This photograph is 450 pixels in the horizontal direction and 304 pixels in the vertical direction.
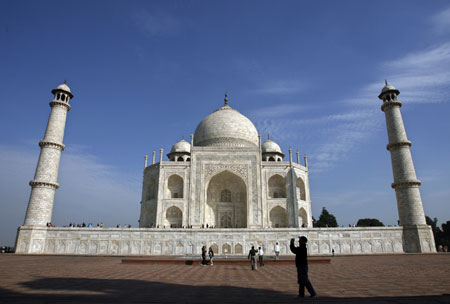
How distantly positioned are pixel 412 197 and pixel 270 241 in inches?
388

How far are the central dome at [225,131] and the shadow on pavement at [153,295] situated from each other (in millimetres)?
24237

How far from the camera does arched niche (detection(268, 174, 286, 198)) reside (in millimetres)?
26359

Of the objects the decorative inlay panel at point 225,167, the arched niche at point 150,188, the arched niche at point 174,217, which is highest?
the decorative inlay panel at point 225,167

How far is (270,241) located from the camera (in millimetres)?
18328

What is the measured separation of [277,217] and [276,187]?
268 cm

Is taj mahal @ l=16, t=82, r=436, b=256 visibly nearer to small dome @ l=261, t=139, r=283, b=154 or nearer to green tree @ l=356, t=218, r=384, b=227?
small dome @ l=261, t=139, r=283, b=154

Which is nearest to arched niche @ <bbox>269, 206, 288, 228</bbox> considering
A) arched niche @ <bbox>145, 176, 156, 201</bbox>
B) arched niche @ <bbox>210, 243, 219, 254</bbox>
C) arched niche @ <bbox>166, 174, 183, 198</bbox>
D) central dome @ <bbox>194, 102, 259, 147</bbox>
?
central dome @ <bbox>194, 102, 259, 147</bbox>

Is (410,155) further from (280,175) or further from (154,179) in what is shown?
(154,179)

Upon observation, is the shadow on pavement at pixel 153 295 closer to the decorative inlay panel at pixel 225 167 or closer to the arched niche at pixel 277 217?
the decorative inlay panel at pixel 225 167

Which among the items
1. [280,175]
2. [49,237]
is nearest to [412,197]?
[280,175]

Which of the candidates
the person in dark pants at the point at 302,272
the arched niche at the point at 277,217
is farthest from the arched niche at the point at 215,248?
the person in dark pants at the point at 302,272

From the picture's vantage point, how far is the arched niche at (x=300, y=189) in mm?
26875

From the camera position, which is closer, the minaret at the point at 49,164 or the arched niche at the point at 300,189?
the minaret at the point at 49,164

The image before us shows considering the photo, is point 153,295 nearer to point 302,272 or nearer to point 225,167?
point 302,272
